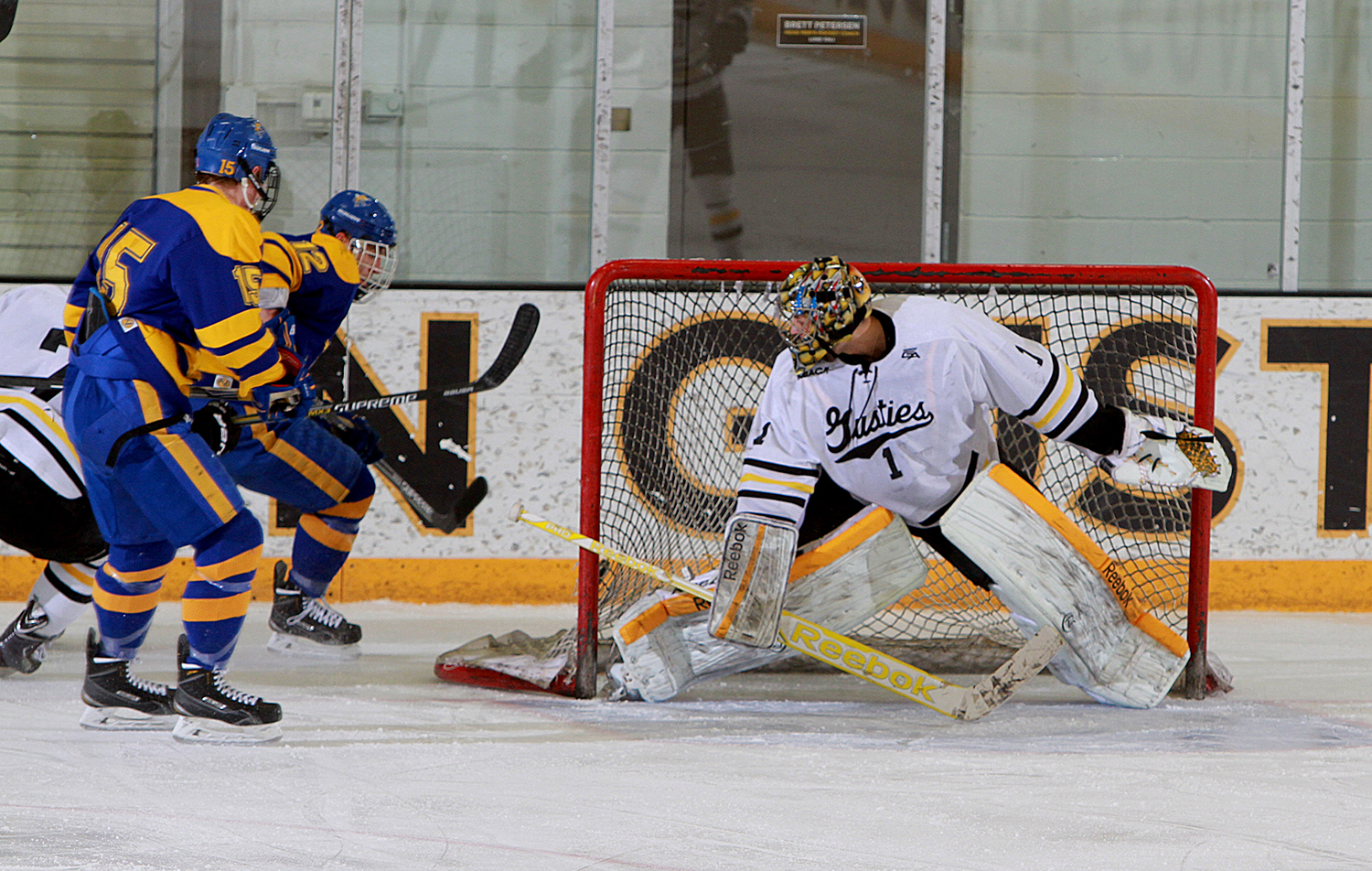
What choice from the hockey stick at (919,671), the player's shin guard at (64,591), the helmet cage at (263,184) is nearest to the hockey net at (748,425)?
the hockey stick at (919,671)

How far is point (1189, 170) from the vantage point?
4523 millimetres

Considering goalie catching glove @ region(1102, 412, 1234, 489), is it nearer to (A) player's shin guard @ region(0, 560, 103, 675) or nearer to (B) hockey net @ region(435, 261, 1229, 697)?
(B) hockey net @ region(435, 261, 1229, 697)

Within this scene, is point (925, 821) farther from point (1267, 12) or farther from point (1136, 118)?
point (1267, 12)

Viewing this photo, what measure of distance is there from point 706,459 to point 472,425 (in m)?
0.72

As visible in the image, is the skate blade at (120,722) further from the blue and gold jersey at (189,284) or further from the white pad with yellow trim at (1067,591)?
the white pad with yellow trim at (1067,591)

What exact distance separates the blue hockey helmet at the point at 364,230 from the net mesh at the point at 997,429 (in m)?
0.54

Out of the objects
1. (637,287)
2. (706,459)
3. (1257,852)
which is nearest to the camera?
(1257,852)

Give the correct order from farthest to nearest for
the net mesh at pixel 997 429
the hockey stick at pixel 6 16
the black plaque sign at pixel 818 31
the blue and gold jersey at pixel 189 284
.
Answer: the black plaque sign at pixel 818 31
the hockey stick at pixel 6 16
the net mesh at pixel 997 429
the blue and gold jersey at pixel 189 284

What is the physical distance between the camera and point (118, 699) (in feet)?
8.75

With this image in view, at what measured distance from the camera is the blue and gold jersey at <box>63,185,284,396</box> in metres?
2.42

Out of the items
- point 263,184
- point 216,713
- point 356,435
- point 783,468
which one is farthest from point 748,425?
point 216,713

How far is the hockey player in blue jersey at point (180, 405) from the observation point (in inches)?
95.9

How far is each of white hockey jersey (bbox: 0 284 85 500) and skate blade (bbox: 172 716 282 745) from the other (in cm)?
71

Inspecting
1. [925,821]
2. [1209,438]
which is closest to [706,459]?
[1209,438]
